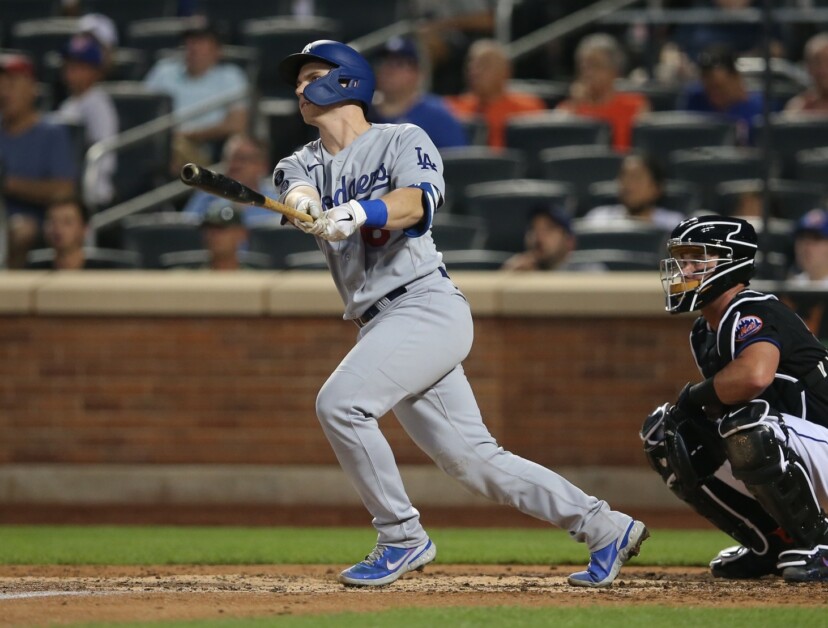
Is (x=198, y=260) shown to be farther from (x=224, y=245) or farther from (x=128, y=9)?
(x=128, y=9)

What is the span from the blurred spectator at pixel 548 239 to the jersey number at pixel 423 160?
4022mm

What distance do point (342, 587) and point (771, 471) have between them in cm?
153

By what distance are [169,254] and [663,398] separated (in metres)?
3.54

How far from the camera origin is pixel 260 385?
884 cm

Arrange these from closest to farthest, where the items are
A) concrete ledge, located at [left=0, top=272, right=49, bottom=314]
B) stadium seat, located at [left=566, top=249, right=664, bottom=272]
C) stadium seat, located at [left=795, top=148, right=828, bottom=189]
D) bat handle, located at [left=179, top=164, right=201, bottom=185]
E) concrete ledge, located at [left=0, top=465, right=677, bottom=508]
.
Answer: bat handle, located at [left=179, top=164, right=201, bottom=185] → concrete ledge, located at [left=0, top=465, right=677, bottom=508] → concrete ledge, located at [left=0, top=272, right=49, bottom=314] → stadium seat, located at [left=566, top=249, right=664, bottom=272] → stadium seat, located at [left=795, top=148, right=828, bottom=189]

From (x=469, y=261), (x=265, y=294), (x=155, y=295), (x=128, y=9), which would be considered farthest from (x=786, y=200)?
(x=128, y=9)

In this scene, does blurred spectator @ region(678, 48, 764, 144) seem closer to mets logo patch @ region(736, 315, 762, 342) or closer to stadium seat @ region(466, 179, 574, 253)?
stadium seat @ region(466, 179, 574, 253)

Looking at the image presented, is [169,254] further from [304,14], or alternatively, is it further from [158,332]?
[304,14]

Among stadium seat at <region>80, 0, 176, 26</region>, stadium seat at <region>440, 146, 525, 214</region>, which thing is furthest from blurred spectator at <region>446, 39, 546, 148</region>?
stadium seat at <region>80, 0, 176, 26</region>

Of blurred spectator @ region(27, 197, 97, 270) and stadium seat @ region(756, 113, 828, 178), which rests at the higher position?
stadium seat @ region(756, 113, 828, 178)

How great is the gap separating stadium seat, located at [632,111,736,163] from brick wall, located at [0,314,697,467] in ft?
7.45

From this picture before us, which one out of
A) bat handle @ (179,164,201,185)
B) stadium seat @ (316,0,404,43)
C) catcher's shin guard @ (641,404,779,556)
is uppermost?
stadium seat @ (316,0,404,43)

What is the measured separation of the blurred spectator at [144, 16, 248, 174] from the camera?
36.5ft

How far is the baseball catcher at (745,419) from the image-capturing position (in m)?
5.02
